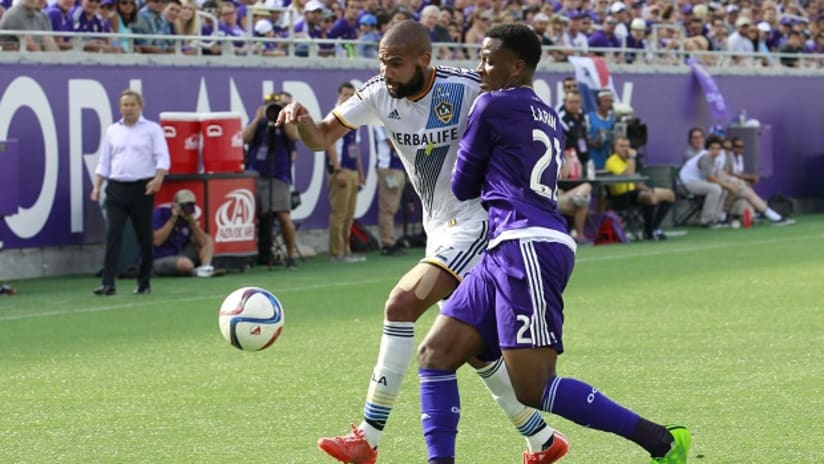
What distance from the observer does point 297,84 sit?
75.2 ft

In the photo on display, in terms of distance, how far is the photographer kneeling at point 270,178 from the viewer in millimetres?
20953

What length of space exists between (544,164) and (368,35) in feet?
56.4

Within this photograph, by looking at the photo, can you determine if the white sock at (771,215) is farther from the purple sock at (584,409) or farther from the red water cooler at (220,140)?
the purple sock at (584,409)

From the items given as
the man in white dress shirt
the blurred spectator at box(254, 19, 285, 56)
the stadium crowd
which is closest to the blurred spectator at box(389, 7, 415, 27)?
the stadium crowd

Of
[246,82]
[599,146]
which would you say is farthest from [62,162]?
[599,146]

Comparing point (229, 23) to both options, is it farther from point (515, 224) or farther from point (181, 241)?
point (515, 224)

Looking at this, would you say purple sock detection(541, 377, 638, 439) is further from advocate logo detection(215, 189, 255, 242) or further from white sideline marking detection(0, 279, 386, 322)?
advocate logo detection(215, 189, 255, 242)

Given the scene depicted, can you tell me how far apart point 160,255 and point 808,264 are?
322 inches

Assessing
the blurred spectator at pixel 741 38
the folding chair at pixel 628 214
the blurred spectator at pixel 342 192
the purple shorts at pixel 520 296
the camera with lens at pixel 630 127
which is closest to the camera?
the purple shorts at pixel 520 296

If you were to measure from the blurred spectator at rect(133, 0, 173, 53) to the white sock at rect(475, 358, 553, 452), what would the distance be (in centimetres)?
1381

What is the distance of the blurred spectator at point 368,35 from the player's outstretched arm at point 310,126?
15.7 meters

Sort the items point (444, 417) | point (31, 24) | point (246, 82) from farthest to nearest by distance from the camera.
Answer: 1. point (246, 82)
2. point (31, 24)
3. point (444, 417)

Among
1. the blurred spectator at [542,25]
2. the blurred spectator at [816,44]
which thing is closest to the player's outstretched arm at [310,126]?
the blurred spectator at [542,25]

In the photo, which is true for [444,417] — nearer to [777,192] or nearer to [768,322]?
[768,322]
